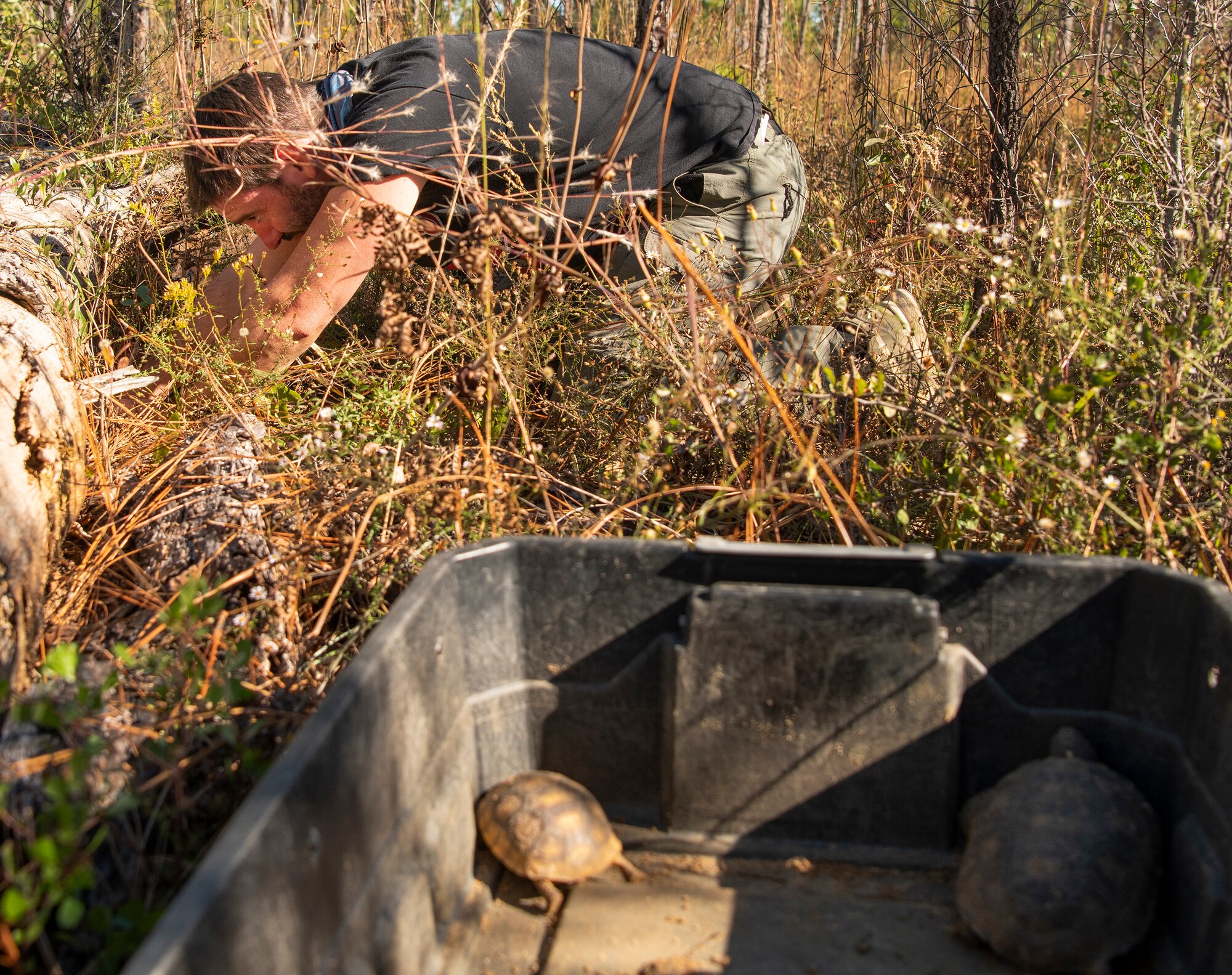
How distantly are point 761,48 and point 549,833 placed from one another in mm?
4850

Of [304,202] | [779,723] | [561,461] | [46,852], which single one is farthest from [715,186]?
[46,852]

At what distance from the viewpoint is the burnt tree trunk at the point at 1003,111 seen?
3.41 m

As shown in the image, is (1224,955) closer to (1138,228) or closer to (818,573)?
(818,573)

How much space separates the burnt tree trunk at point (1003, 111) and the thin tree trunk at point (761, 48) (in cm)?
202

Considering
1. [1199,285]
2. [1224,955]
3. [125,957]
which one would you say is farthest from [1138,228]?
[125,957]

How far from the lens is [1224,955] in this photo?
139 centimetres

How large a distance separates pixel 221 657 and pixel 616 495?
37.9 inches

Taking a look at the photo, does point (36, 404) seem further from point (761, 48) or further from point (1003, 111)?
point (761, 48)

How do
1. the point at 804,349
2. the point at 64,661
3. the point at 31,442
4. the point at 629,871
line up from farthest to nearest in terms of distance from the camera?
the point at 804,349 < the point at 31,442 < the point at 629,871 < the point at 64,661

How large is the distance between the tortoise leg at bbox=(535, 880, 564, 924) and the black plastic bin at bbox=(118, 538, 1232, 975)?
33mm

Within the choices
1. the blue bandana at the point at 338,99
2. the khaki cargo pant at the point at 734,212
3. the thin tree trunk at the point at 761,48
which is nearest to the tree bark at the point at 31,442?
the blue bandana at the point at 338,99

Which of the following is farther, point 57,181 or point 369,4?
point 369,4

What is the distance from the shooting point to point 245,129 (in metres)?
2.54

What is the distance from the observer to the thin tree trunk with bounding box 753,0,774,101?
533 centimetres
